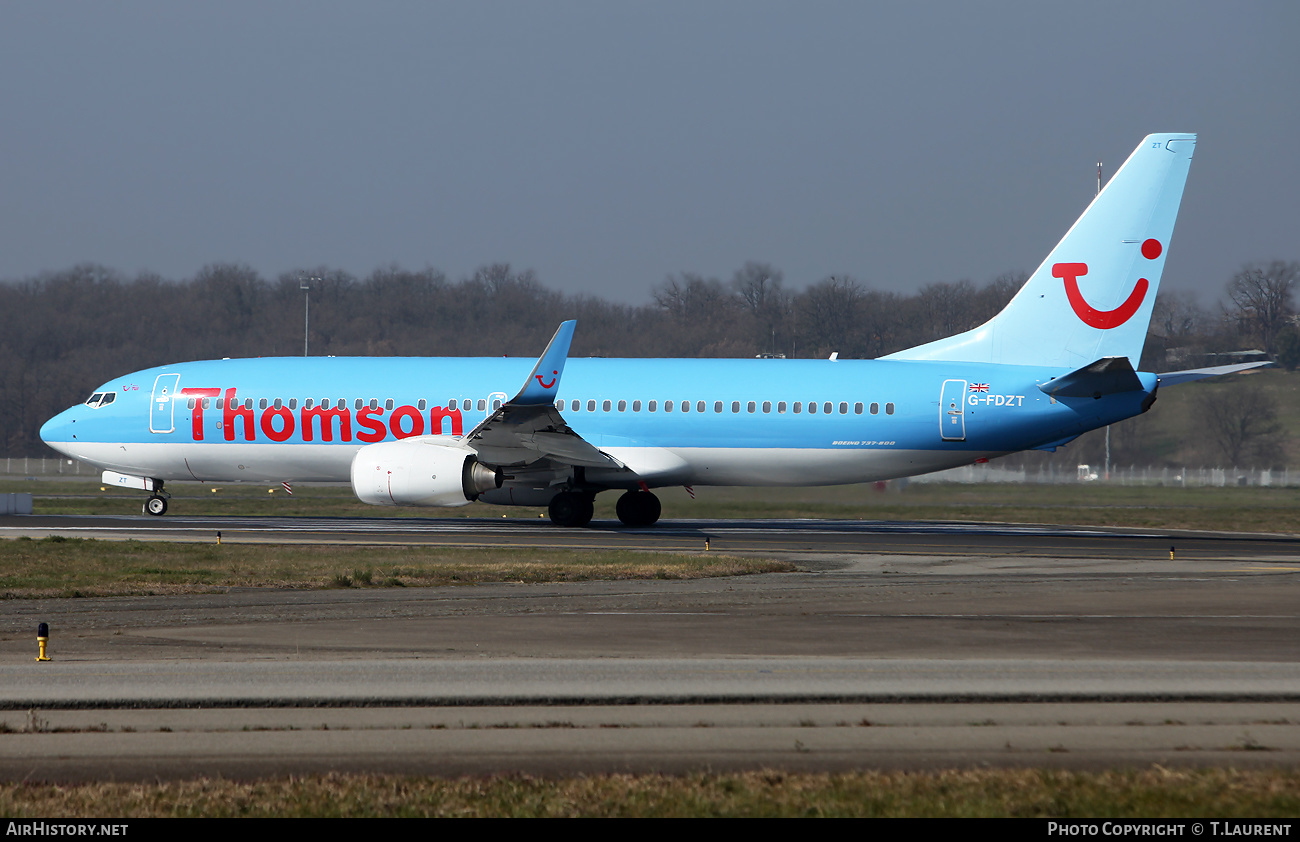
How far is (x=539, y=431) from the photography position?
28.7 m

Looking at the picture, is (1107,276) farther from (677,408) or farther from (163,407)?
(163,407)

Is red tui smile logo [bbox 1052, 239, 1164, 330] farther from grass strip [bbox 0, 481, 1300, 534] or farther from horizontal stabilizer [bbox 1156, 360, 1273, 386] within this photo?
grass strip [bbox 0, 481, 1300, 534]

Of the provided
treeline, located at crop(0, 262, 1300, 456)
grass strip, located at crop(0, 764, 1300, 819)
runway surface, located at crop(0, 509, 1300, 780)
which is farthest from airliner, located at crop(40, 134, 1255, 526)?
treeline, located at crop(0, 262, 1300, 456)

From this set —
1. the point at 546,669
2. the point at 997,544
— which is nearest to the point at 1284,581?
the point at 997,544

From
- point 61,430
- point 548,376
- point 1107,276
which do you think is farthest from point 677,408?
point 61,430

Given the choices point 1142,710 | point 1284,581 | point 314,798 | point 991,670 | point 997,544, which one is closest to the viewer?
point 314,798

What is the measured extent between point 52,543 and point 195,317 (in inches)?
3016

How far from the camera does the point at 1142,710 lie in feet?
31.2

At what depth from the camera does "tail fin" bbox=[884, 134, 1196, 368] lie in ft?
94.7

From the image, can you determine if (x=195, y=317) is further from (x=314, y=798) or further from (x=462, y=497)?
(x=314, y=798)

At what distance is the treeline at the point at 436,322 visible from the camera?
83.1 m

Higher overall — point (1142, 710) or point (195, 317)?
point (195, 317)

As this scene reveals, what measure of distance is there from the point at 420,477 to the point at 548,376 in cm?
378

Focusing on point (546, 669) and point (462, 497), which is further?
point (462, 497)
